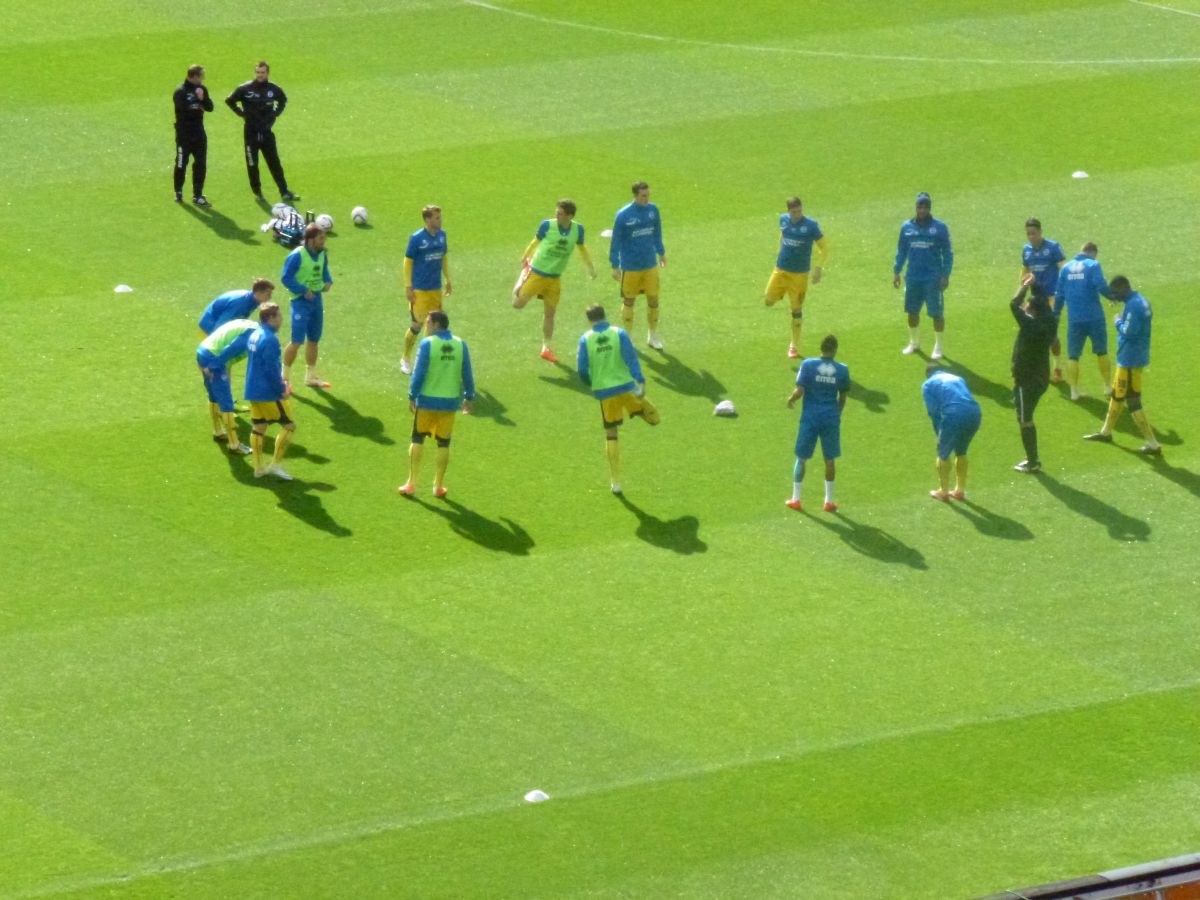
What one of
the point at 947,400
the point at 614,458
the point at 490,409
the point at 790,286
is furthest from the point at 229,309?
the point at 947,400

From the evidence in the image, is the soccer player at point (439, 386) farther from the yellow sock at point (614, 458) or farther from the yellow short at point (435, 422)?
the yellow sock at point (614, 458)

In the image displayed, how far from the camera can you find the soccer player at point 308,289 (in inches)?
982

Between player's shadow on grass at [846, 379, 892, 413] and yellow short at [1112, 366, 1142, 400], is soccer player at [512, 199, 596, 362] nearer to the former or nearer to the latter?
player's shadow on grass at [846, 379, 892, 413]

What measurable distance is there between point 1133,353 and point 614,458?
604cm

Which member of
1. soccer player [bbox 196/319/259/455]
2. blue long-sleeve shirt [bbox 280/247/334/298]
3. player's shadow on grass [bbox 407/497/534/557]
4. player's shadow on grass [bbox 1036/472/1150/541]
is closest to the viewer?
player's shadow on grass [bbox 407/497/534/557]

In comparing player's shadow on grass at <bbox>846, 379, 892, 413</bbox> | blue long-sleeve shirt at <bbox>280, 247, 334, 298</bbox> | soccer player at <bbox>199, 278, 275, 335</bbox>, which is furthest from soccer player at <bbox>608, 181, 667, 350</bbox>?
soccer player at <bbox>199, 278, 275, 335</bbox>

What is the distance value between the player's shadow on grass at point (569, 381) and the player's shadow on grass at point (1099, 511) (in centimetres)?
570

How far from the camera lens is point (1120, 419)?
25.4 m

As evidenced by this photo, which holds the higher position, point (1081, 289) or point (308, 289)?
point (1081, 289)

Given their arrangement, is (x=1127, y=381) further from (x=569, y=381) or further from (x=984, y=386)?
(x=569, y=381)

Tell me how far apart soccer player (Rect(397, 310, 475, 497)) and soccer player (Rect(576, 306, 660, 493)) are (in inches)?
51.3

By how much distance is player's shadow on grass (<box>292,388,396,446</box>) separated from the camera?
24.7 metres

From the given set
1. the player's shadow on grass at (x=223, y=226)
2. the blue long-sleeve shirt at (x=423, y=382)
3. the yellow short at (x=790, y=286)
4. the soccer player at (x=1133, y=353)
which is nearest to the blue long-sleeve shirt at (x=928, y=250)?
the yellow short at (x=790, y=286)

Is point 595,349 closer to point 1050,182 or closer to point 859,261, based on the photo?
point 859,261
